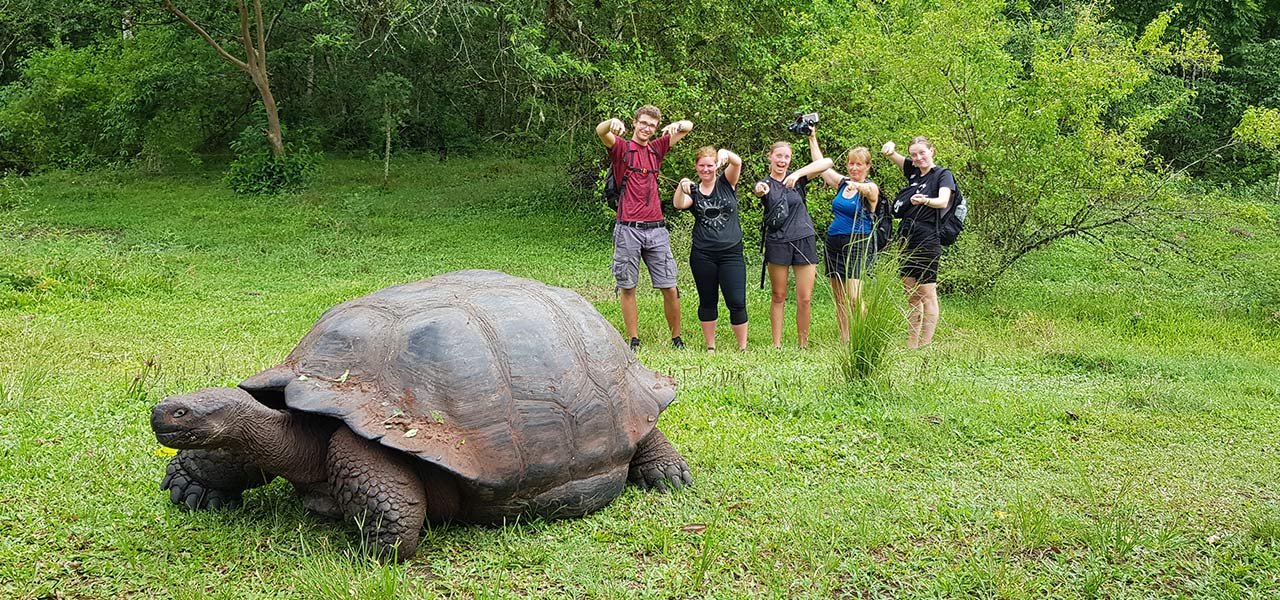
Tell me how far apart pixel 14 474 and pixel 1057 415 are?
16.2ft

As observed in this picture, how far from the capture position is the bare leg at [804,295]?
7707 mm

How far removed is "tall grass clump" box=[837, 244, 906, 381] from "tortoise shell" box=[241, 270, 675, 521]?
6.16 ft

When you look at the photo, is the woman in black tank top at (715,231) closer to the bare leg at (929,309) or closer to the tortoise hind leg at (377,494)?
the bare leg at (929,309)

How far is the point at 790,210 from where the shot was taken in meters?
7.59

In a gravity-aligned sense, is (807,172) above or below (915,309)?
above

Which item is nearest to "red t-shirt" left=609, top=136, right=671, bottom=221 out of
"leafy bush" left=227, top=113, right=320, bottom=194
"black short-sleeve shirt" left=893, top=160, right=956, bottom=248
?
"black short-sleeve shirt" left=893, top=160, right=956, bottom=248

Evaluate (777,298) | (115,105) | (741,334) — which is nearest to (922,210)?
(777,298)

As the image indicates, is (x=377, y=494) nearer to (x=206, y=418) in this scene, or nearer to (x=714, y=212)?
(x=206, y=418)

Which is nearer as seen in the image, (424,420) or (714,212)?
(424,420)

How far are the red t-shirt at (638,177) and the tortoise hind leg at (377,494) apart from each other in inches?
168

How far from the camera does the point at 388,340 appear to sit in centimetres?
362

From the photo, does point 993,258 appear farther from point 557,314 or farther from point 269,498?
point 269,498

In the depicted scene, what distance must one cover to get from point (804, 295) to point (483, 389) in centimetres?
464

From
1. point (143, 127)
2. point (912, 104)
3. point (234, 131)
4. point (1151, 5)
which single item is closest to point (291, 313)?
point (912, 104)
